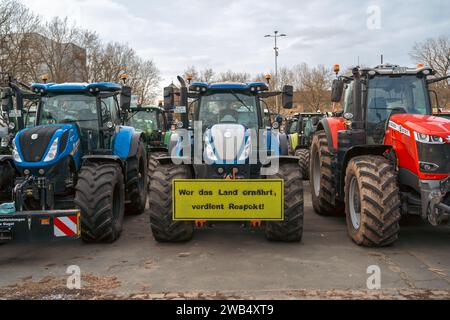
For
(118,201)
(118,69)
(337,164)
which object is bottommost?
(118,201)

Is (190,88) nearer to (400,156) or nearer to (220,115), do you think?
(220,115)

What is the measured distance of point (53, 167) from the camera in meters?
6.28

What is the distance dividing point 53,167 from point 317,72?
3937 centimetres

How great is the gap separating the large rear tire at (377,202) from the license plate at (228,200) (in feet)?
3.54

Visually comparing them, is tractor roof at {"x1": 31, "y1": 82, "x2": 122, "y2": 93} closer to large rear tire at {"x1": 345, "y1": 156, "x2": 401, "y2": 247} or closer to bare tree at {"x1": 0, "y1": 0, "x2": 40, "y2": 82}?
large rear tire at {"x1": 345, "y1": 156, "x2": 401, "y2": 247}

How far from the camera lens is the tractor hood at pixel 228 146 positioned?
6.21 metres

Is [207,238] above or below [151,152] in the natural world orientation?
below

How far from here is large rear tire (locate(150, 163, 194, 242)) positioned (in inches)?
241

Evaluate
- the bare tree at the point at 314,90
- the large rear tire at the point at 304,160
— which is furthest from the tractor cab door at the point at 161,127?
the bare tree at the point at 314,90

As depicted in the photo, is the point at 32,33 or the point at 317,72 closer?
the point at 32,33

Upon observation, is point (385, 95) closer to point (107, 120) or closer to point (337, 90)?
point (337, 90)

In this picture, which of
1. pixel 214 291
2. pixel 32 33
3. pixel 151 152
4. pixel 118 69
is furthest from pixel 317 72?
pixel 214 291

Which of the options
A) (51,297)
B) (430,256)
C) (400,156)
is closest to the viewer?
(51,297)

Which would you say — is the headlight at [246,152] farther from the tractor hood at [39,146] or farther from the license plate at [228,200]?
the tractor hood at [39,146]
